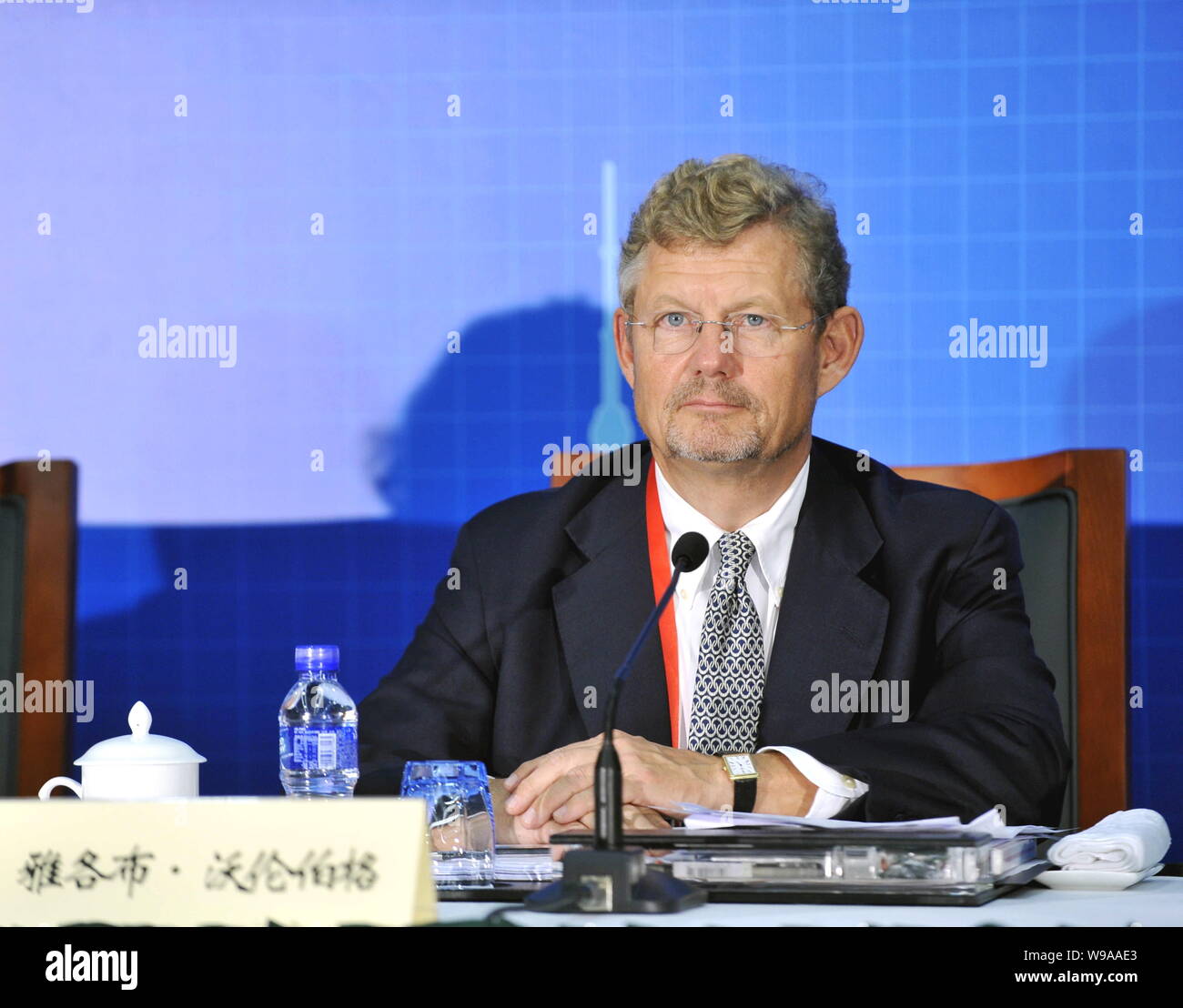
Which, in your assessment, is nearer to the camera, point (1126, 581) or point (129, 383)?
point (1126, 581)

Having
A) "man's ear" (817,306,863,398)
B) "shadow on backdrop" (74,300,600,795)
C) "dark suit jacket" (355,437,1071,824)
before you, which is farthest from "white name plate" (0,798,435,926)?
"shadow on backdrop" (74,300,600,795)

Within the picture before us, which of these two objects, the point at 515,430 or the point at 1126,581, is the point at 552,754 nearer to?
the point at 1126,581

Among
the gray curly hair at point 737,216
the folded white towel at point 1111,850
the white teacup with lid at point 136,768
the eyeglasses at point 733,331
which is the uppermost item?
the gray curly hair at point 737,216

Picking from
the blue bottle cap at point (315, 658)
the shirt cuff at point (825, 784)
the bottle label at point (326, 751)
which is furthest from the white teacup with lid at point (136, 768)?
the shirt cuff at point (825, 784)

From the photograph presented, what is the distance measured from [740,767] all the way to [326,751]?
0.60 meters

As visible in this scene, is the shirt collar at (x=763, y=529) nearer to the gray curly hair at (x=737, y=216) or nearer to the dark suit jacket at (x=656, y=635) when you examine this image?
the dark suit jacket at (x=656, y=635)

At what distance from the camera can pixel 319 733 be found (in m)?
2.26

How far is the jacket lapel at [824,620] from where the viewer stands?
93.4 inches

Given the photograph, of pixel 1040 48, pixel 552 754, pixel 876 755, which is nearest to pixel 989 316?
pixel 1040 48

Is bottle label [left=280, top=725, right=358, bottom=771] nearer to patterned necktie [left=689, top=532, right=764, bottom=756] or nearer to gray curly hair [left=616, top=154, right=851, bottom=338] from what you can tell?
patterned necktie [left=689, top=532, right=764, bottom=756]

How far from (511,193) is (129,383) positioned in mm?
916

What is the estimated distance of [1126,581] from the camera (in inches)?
92.0

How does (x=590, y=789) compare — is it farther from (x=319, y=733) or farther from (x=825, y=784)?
(x=319, y=733)

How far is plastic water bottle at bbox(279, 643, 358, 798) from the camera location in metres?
1.93
